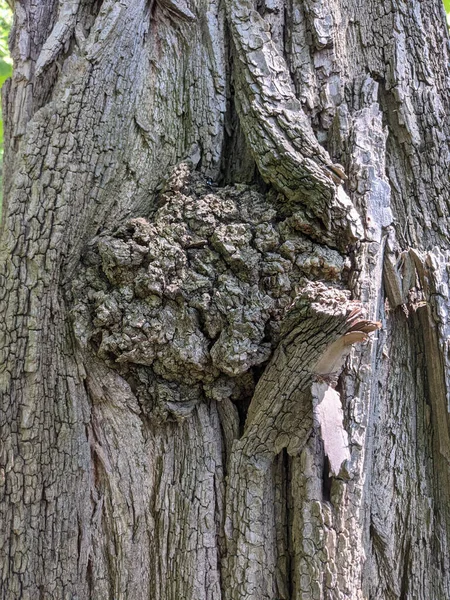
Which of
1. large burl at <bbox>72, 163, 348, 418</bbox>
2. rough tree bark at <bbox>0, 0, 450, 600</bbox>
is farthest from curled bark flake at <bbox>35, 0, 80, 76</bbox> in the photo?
large burl at <bbox>72, 163, 348, 418</bbox>

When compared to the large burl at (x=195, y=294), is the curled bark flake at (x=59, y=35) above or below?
above

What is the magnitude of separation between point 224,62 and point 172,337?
1.04 metres

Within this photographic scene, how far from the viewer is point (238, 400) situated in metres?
1.60

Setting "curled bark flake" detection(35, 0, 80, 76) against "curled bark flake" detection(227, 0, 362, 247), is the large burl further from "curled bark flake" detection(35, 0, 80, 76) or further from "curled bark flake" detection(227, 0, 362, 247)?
"curled bark flake" detection(35, 0, 80, 76)

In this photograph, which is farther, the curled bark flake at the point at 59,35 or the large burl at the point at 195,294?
the curled bark flake at the point at 59,35

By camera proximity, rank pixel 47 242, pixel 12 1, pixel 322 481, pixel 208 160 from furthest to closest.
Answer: pixel 12 1 → pixel 208 160 → pixel 47 242 → pixel 322 481

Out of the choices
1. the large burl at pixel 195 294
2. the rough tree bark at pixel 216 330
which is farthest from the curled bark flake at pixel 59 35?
the large burl at pixel 195 294

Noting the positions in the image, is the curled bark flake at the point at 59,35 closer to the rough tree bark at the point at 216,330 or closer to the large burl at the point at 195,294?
Answer: the rough tree bark at the point at 216,330

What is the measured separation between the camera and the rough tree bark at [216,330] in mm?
1463

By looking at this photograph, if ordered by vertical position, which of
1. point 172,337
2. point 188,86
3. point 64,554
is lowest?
point 64,554

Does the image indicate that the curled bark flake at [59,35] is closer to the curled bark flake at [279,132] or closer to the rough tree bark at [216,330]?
the rough tree bark at [216,330]

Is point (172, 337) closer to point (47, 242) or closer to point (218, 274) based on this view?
point (218, 274)

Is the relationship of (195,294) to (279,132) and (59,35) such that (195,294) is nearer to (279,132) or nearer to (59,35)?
(279,132)

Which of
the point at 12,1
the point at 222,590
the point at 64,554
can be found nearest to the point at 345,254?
the point at 222,590
